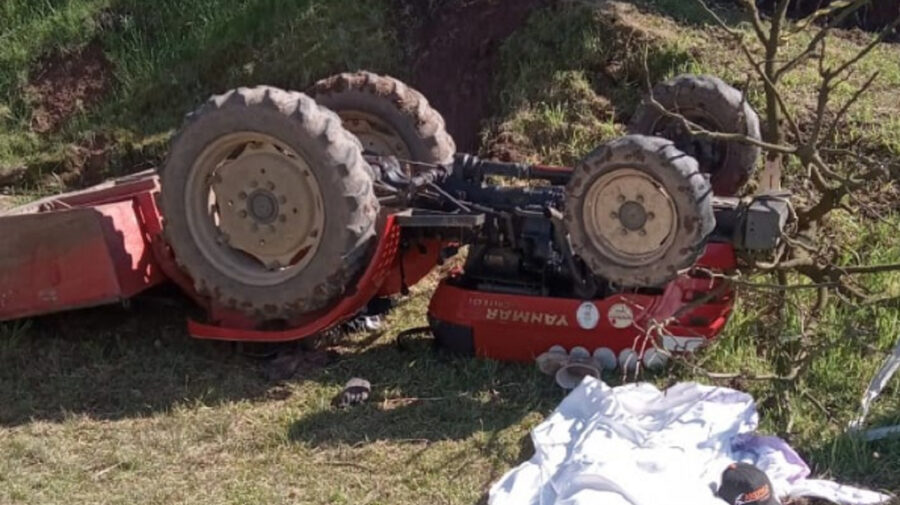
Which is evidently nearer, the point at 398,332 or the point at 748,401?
the point at 748,401

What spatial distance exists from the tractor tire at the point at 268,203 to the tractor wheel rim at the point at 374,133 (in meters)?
1.02

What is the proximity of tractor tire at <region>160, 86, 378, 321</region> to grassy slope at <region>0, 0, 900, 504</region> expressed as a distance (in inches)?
18.2

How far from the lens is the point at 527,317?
18.4 feet

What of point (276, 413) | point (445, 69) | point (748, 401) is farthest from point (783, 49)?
point (276, 413)

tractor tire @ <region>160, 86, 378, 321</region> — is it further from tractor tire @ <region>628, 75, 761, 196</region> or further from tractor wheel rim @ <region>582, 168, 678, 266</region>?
tractor tire @ <region>628, 75, 761, 196</region>

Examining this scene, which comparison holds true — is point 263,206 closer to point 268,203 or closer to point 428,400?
point 268,203

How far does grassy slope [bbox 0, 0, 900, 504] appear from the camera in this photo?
4.78 m

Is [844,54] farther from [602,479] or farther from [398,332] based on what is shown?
[602,479]

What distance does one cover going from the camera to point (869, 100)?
25.2 ft

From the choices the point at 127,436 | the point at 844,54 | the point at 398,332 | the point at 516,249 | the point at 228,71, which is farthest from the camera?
the point at 228,71

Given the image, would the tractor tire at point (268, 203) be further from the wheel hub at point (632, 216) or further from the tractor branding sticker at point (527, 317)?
the wheel hub at point (632, 216)

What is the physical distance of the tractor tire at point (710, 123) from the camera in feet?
20.3

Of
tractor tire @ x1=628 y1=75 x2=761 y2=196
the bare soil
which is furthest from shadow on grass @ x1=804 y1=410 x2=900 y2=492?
the bare soil

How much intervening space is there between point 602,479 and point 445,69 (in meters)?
5.36
